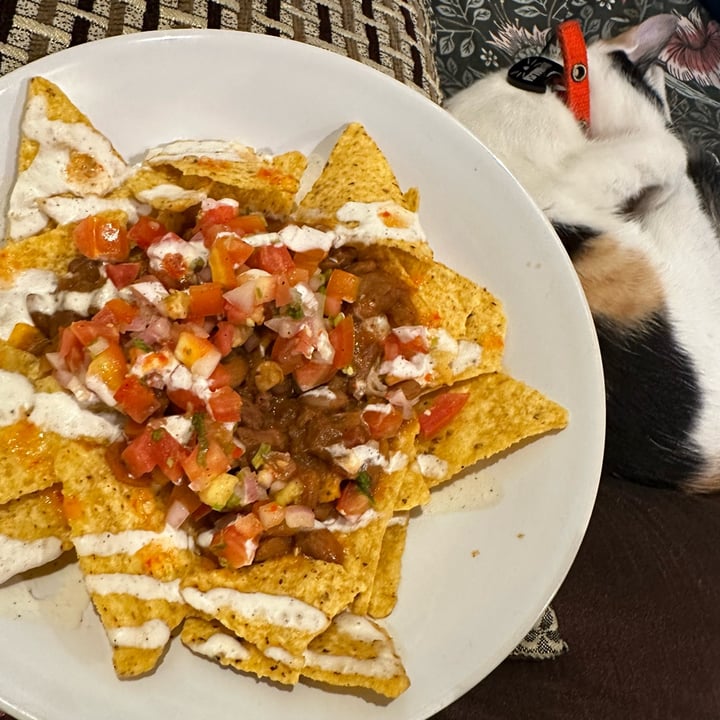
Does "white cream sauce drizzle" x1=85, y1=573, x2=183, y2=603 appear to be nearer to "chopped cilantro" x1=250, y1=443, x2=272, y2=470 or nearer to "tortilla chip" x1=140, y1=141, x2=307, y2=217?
"chopped cilantro" x1=250, y1=443, x2=272, y2=470

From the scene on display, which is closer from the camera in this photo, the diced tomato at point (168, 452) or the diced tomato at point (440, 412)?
the diced tomato at point (168, 452)

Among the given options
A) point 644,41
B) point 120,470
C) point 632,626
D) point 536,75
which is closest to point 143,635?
point 120,470

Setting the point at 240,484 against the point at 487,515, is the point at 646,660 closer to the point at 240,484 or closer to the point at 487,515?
the point at 487,515

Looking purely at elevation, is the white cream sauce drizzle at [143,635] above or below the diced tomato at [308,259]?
below

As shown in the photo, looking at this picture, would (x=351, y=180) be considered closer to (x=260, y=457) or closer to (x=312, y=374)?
(x=312, y=374)

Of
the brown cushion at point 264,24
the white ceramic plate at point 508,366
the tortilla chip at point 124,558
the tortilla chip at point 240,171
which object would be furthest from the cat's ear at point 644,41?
the tortilla chip at point 124,558

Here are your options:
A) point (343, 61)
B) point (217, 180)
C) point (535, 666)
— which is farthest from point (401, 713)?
point (343, 61)

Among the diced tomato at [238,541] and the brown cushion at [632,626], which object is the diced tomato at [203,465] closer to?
the diced tomato at [238,541]
